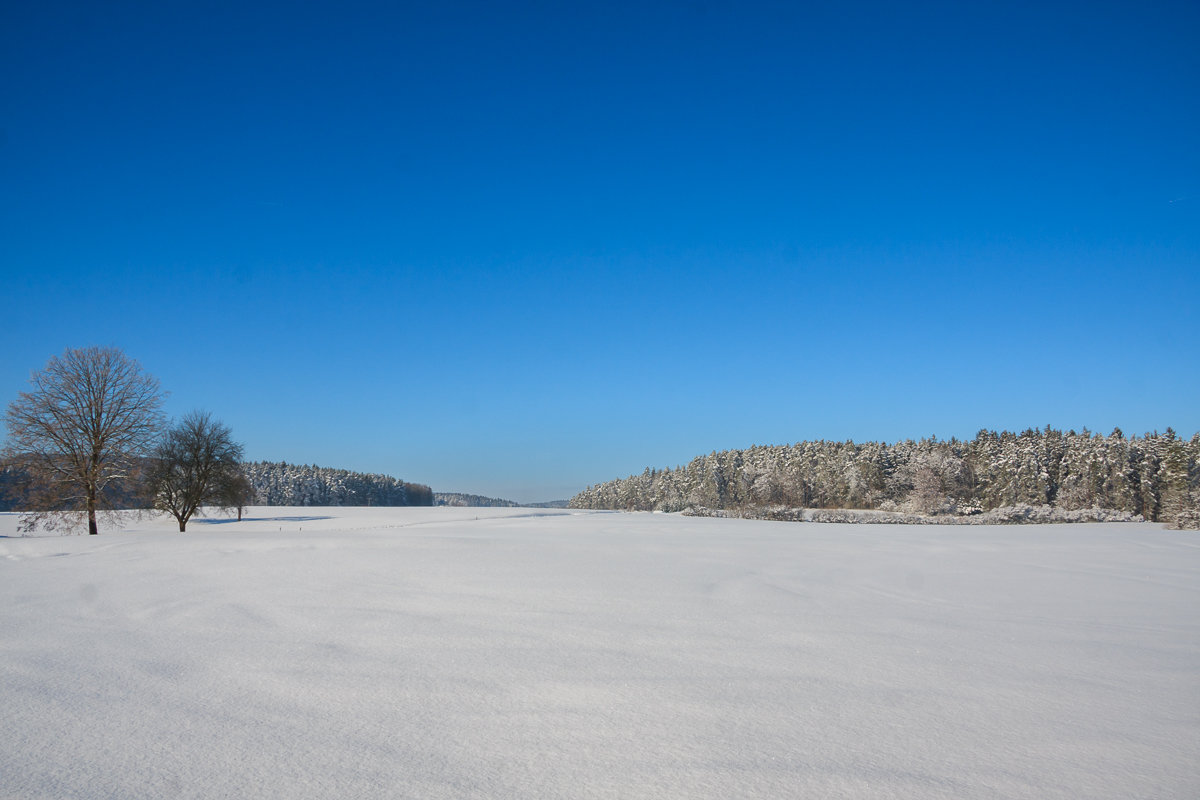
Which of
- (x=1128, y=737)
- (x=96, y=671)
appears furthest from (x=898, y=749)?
(x=96, y=671)

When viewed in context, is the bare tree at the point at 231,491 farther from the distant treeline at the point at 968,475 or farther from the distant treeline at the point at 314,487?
the distant treeline at the point at 314,487

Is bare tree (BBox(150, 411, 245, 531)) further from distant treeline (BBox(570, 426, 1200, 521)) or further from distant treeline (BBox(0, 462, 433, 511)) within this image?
distant treeline (BBox(0, 462, 433, 511))

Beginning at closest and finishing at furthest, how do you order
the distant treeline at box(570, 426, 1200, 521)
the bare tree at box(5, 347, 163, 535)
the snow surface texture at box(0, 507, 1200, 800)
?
1. the snow surface texture at box(0, 507, 1200, 800)
2. the bare tree at box(5, 347, 163, 535)
3. the distant treeline at box(570, 426, 1200, 521)

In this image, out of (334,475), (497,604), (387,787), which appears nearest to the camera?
(387,787)

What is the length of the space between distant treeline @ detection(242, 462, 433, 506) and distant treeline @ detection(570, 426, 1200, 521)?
60140mm

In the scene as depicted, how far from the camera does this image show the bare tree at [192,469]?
30547 mm

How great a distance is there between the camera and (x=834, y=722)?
3506 mm

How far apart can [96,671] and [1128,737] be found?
21.5ft

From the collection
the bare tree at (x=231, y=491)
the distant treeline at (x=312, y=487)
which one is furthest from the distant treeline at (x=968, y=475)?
the distant treeline at (x=312, y=487)

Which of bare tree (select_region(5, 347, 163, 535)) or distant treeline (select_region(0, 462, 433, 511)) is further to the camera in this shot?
distant treeline (select_region(0, 462, 433, 511))

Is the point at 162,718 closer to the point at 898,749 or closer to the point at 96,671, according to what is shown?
the point at 96,671

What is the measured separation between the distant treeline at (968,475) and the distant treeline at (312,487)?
60.1m

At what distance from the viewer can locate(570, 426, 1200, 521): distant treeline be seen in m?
52.4

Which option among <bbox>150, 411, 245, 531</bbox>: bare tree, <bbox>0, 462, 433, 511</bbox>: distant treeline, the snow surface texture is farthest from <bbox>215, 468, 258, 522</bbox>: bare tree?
<bbox>0, 462, 433, 511</bbox>: distant treeline
